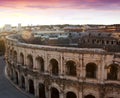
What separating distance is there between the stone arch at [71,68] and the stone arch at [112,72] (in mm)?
4765

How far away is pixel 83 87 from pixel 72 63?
3.76 m

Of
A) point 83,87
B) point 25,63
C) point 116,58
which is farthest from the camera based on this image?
point 25,63

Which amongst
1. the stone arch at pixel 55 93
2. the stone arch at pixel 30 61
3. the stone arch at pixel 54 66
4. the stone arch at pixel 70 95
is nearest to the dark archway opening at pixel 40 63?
Result: the stone arch at pixel 54 66

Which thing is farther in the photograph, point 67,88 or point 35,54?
point 35,54

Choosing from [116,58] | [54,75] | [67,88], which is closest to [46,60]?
[54,75]

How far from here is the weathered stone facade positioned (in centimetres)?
2856

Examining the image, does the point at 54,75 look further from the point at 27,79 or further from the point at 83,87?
the point at 27,79

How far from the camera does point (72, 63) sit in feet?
104

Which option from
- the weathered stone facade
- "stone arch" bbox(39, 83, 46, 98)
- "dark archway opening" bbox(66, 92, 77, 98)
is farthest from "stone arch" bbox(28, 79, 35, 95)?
"dark archway opening" bbox(66, 92, 77, 98)

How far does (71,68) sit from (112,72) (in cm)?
584

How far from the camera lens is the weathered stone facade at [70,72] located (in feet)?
93.7

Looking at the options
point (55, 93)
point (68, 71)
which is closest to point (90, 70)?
point (68, 71)

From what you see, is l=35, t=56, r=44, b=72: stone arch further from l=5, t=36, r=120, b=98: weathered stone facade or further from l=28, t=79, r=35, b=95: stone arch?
l=28, t=79, r=35, b=95: stone arch

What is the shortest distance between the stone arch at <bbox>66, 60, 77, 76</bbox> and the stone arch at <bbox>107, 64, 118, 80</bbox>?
4.76 metres
